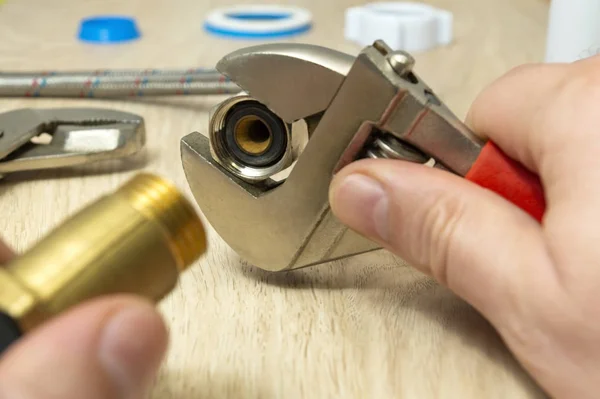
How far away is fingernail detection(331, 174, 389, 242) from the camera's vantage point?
35 cm

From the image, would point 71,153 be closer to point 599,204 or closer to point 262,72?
point 262,72

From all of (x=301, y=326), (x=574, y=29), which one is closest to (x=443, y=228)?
(x=301, y=326)

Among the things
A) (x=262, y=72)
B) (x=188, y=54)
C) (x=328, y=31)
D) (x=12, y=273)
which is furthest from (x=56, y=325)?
(x=328, y=31)

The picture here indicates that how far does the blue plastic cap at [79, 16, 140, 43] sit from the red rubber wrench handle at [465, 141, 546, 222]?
687mm

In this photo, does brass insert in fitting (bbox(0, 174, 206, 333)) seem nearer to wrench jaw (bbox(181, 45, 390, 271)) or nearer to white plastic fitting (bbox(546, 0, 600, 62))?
wrench jaw (bbox(181, 45, 390, 271))

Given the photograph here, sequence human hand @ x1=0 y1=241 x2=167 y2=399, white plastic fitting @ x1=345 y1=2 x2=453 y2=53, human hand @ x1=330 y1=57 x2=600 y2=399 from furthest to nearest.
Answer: white plastic fitting @ x1=345 y1=2 x2=453 y2=53 → human hand @ x1=330 y1=57 x2=600 y2=399 → human hand @ x1=0 y1=241 x2=167 y2=399

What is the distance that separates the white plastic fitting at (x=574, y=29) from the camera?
0.60m

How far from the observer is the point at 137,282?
0.25 m

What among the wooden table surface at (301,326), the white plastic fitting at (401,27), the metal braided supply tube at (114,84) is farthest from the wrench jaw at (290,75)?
the white plastic fitting at (401,27)

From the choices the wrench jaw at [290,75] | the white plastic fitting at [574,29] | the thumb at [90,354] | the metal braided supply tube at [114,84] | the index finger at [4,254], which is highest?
the white plastic fitting at [574,29]

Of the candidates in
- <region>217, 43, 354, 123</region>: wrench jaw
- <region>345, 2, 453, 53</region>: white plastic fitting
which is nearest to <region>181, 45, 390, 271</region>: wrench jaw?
<region>217, 43, 354, 123</region>: wrench jaw

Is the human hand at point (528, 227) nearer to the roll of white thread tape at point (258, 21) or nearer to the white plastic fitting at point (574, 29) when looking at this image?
the white plastic fitting at point (574, 29)

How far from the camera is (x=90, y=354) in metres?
0.21

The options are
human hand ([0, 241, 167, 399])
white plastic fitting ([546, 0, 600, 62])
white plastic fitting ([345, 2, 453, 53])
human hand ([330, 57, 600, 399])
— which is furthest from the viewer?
white plastic fitting ([345, 2, 453, 53])
